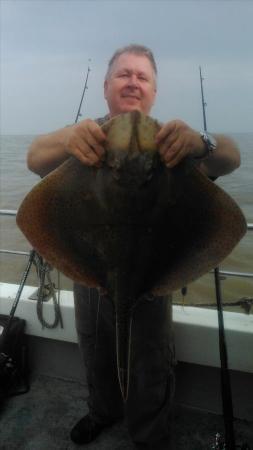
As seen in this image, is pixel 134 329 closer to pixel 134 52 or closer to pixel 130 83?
pixel 130 83

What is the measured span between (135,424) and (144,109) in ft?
6.45

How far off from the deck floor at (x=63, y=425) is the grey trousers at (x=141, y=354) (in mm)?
479

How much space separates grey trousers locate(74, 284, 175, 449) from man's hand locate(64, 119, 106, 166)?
105 centimetres

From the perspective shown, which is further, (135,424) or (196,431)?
(196,431)

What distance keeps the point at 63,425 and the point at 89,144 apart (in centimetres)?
246

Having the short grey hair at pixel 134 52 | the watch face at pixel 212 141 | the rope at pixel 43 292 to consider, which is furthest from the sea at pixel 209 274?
the watch face at pixel 212 141

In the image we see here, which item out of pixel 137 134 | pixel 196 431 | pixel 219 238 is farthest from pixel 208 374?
pixel 137 134

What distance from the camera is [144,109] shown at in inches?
89.8

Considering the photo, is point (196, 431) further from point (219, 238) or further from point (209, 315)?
point (219, 238)

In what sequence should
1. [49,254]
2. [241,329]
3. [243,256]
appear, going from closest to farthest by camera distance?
[49,254], [241,329], [243,256]

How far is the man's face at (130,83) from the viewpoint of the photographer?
2.19 m

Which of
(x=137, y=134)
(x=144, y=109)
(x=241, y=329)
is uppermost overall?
(x=144, y=109)

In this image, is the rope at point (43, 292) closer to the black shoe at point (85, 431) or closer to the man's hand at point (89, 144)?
the black shoe at point (85, 431)

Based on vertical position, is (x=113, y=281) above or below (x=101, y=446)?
above
